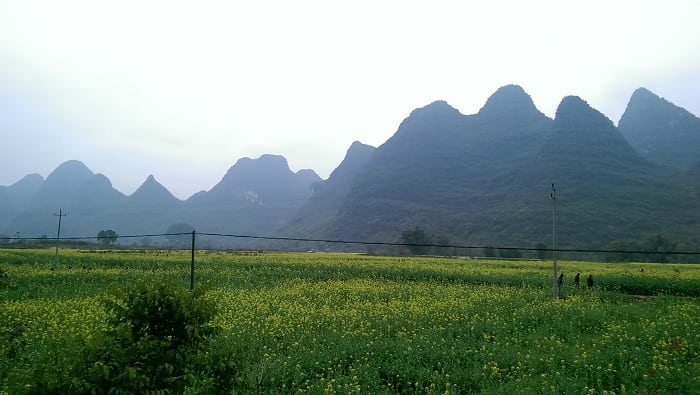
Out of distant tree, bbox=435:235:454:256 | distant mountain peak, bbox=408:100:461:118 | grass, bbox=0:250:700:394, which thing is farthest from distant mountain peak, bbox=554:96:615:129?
grass, bbox=0:250:700:394

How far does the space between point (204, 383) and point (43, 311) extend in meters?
13.8

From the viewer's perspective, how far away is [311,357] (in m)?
9.45

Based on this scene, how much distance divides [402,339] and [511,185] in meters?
109

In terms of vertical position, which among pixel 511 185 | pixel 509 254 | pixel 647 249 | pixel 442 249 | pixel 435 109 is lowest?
pixel 509 254

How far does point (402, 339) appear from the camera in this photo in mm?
10906

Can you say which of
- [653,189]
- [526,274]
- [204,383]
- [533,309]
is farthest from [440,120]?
[204,383]

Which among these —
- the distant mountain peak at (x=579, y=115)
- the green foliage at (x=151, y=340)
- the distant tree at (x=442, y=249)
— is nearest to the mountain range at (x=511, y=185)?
the distant mountain peak at (x=579, y=115)

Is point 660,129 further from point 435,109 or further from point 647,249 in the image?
point 647,249

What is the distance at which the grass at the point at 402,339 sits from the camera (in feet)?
25.0

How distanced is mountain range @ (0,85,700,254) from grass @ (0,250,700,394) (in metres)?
58.3

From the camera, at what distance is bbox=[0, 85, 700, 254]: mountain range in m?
79.1

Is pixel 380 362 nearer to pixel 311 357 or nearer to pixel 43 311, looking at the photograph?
pixel 311 357

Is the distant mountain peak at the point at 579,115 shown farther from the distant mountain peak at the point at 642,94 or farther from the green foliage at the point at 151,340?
the green foliage at the point at 151,340

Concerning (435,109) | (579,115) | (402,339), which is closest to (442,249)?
(402,339)
